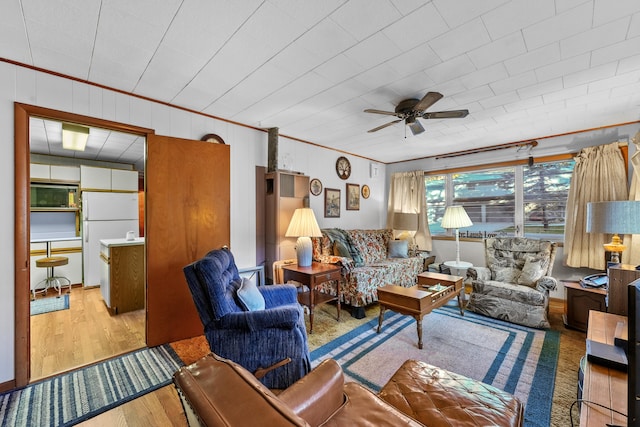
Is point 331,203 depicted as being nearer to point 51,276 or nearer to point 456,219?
point 456,219

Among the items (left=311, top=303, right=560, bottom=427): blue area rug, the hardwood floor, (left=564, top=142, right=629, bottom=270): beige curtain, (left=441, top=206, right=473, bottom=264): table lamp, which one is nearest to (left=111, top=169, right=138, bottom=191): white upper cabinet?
the hardwood floor

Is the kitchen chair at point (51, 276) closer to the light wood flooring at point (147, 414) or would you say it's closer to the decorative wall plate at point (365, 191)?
the light wood flooring at point (147, 414)

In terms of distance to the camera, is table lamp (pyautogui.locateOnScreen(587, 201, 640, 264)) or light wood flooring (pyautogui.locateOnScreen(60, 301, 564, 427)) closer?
light wood flooring (pyautogui.locateOnScreen(60, 301, 564, 427))

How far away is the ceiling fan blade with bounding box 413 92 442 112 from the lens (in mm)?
2289

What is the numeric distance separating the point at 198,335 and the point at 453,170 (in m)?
4.84

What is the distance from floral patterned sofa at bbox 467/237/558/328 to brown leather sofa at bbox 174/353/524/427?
229cm

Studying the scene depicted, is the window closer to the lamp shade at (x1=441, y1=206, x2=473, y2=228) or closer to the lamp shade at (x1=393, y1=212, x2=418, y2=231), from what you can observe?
the lamp shade at (x1=393, y1=212, x2=418, y2=231)

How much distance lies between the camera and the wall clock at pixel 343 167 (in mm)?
4953

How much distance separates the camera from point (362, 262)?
3.97 m

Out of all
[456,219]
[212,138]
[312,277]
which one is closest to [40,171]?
[212,138]

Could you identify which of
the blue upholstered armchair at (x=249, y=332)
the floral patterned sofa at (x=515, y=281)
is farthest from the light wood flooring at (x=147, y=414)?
the floral patterned sofa at (x=515, y=281)

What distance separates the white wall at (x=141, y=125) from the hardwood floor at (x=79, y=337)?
371 millimetres

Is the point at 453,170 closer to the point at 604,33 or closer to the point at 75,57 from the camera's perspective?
the point at 604,33

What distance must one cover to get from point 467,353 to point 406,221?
3.05 meters
